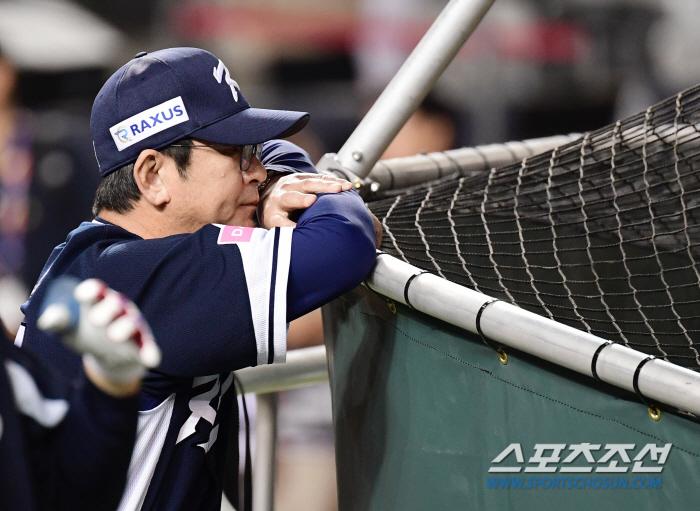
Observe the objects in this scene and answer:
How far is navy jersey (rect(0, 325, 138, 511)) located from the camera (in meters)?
0.67

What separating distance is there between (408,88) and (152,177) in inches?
18.1

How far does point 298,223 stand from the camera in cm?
96

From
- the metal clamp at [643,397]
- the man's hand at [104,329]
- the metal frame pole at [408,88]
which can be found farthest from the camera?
the metal frame pole at [408,88]

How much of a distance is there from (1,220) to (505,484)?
2.94m

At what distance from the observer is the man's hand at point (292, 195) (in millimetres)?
1019

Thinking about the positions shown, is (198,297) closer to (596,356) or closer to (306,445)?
(596,356)

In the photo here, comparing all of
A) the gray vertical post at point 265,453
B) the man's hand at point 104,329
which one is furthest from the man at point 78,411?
the gray vertical post at point 265,453

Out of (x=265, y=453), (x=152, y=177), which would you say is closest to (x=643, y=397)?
(x=152, y=177)

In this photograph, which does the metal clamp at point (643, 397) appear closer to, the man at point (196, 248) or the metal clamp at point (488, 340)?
the metal clamp at point (488, 340)

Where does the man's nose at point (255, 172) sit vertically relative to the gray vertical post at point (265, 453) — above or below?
above

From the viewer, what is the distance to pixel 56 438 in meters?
0.72

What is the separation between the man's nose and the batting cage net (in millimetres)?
272

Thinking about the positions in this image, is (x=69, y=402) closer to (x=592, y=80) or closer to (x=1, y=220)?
(x=1, y=220)

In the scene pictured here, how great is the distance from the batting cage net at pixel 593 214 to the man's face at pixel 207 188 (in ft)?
1.06
